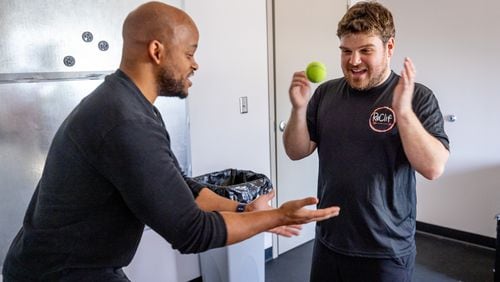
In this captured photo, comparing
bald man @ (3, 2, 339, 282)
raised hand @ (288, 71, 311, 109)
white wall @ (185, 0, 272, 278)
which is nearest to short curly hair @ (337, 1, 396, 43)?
raised hand @ (288, 71, 311, 109)

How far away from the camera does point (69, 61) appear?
6.04ft

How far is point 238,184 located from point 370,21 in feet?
3.96

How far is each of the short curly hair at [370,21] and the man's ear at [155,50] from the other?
67cm

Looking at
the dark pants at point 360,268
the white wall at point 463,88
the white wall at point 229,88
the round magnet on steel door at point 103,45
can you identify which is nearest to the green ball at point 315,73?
the dark pants at point 360,268

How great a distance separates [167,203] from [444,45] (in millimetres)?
2906

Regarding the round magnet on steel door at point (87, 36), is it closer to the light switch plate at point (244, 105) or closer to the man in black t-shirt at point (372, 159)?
the light switch plate at point (244, 105)

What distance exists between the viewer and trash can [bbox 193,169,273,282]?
2.23 metres

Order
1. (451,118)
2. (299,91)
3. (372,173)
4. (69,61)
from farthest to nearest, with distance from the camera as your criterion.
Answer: (451,118) < (69,61) < (299,91) < (372,173)

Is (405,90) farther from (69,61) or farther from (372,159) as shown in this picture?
(69,61)

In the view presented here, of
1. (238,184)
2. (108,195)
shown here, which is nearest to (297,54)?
(238,184)

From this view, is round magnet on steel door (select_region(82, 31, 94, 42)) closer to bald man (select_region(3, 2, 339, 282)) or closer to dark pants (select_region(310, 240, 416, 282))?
bald man (select_region(3, 2, 339, 282))

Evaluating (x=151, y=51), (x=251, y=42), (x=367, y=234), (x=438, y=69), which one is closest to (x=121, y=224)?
(x=151, y=51)

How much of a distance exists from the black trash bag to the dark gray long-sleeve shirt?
3.03 ft

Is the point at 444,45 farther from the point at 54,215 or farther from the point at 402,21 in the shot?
the point at 54,215
